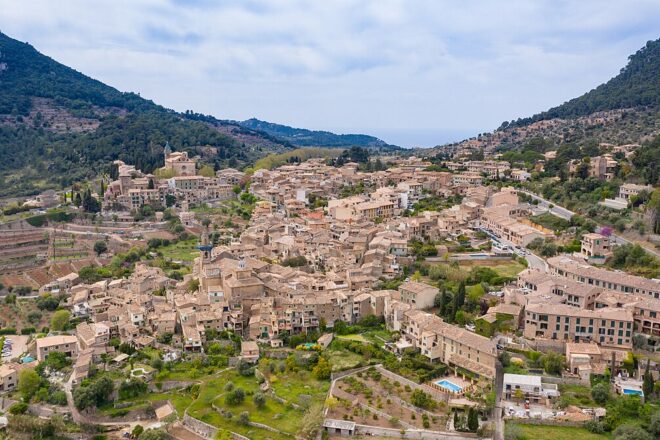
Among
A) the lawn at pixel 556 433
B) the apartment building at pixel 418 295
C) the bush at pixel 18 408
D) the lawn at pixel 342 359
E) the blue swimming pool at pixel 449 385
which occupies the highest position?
the apartment building at pixel 418 295

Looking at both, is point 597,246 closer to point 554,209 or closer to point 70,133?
point 554,209

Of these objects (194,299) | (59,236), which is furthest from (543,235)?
(59,236)

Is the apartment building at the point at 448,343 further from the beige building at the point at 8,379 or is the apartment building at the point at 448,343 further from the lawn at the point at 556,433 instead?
the beige building at the point at 8,379

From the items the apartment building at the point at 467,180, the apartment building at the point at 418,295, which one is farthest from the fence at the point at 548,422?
the apartment building at the point at 467,180

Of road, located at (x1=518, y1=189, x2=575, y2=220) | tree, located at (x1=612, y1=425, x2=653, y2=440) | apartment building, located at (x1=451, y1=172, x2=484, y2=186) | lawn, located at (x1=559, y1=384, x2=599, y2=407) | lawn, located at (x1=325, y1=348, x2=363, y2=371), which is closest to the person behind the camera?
tree, located at (x1=612, y1=425, x2=653, y2=440)

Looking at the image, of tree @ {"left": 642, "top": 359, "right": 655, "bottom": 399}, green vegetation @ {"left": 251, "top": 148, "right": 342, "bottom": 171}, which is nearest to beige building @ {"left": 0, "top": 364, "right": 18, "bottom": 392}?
tree @ {"left": 642, "top": 359, "right": 655, "bottom": 399}

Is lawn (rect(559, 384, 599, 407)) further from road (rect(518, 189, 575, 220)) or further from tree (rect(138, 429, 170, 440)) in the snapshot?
road (rect(518, 189, 575, 220))

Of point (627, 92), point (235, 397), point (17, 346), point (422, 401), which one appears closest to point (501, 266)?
point (422, 401)
